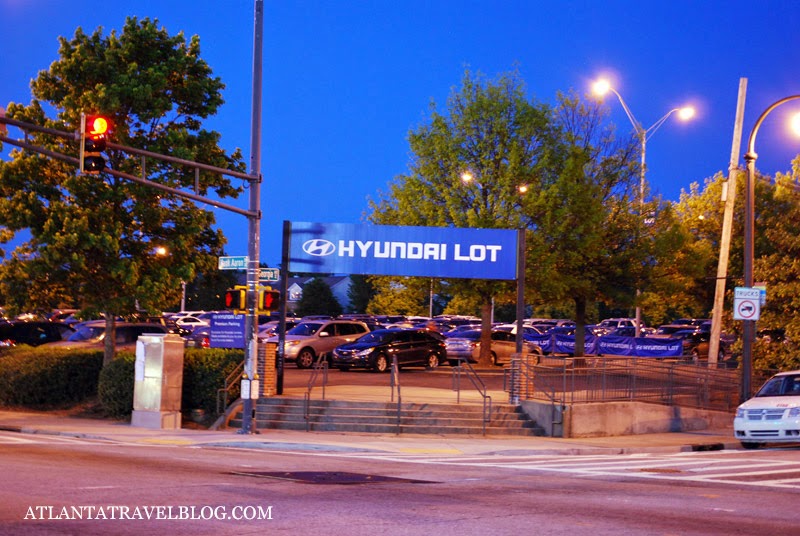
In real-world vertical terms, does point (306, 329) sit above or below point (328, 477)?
above

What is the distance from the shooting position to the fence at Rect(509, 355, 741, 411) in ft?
77.4

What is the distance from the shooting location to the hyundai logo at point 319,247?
26.3 meters

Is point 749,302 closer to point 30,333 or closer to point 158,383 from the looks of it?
point 158,383

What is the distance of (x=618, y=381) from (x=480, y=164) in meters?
16.7


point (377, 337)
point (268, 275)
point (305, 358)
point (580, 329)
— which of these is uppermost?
point (268, 275)

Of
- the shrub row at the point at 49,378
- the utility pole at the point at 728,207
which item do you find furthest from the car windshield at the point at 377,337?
the utility pole at the point at 728,207

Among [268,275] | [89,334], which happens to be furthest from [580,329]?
[268,275]

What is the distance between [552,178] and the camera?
40062 mm

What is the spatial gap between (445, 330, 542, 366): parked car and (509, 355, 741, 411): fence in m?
12.9

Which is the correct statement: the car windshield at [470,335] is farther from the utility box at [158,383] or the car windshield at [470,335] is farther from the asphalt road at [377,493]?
the asphalt road at [377,493]

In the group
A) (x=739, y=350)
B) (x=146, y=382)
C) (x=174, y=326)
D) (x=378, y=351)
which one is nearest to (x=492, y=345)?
(x=378, y=351)

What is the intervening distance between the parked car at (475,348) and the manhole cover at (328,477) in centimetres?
2609

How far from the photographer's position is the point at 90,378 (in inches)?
1051

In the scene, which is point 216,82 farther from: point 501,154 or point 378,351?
point 501,154
